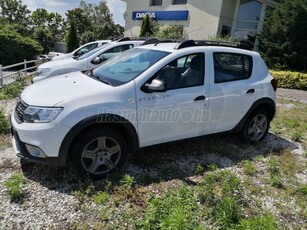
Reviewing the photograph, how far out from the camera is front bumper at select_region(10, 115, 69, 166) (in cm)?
320

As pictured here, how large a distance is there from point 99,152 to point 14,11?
51899 millimetres

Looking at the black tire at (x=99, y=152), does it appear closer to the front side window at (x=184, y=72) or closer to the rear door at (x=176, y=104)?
the rear door at (x=176, y=104)

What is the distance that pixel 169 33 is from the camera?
63.5ft

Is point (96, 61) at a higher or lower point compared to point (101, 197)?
higher

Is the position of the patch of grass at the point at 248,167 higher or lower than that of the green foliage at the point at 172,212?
lower

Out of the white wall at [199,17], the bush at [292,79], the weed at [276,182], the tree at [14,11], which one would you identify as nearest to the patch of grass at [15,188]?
the weed at [276,182]

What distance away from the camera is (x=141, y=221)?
2873 millimetres

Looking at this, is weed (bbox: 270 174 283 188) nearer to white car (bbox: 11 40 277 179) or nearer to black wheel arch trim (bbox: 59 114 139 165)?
white car (bbox: 11 40 277 179)

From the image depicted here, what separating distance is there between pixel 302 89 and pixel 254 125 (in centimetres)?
877

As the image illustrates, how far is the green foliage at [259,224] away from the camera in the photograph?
2.79 meters

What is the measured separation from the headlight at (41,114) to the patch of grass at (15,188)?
687 mm

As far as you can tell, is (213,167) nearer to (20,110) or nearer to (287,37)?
(20,110)

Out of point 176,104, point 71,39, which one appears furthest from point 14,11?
point 176,104

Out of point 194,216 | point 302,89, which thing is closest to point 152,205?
point 194,216
